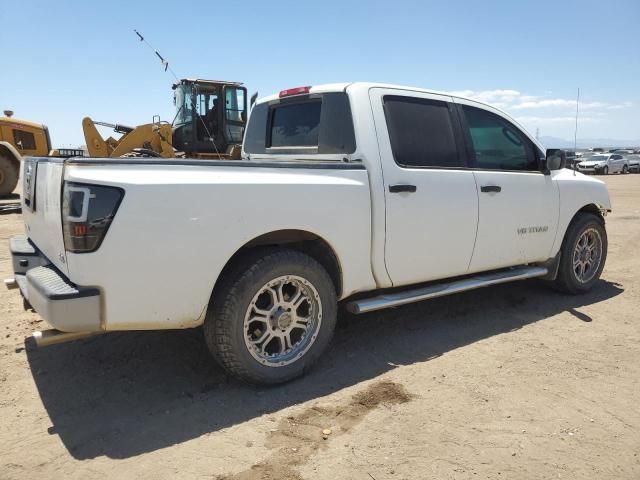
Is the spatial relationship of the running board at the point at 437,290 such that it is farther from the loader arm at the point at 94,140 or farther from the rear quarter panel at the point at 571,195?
the loader arm at the point at 94,140

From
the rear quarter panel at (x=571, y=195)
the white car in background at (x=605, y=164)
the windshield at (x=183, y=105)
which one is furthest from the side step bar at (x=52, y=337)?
the white car in background at (x=605, y=164)

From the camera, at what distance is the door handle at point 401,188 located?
373cm

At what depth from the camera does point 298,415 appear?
3.05 meters

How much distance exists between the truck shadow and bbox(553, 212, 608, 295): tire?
36 centimetres

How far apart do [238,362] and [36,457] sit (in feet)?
3.76

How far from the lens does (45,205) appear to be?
3098 millimetres

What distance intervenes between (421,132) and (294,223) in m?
1.48

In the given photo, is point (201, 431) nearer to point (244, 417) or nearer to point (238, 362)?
point (244, 417)

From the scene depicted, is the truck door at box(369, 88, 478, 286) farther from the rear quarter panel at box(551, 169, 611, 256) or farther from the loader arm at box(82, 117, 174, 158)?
the loader arm at box(82, 117, 174, 158)

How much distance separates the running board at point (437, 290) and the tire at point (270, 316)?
31 cm

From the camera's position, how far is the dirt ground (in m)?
2.59

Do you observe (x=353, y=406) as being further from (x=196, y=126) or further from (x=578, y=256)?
(x=196, y=126)

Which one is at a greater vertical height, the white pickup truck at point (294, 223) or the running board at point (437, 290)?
the white pickup truck at point (294, 223)

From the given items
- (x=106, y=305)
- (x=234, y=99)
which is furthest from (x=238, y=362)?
(x=234, y=99)
